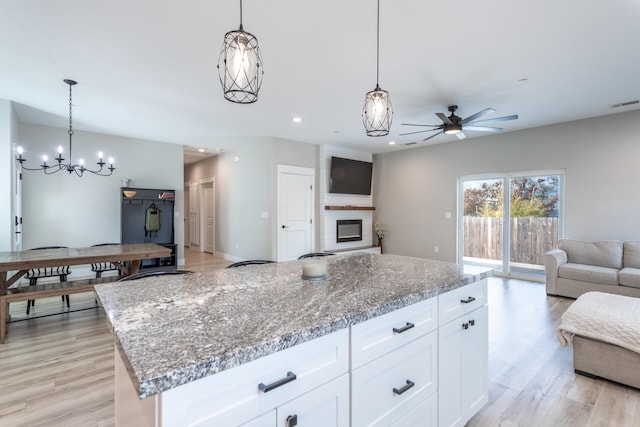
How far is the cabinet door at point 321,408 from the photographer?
3.04 ft

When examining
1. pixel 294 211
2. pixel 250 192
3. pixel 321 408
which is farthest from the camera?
pixel 250 192

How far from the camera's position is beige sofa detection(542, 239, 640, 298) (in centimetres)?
397

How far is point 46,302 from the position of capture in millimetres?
4164

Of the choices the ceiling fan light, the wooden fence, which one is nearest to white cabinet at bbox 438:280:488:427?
the ceiling fan light

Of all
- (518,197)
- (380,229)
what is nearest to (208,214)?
(380,229)

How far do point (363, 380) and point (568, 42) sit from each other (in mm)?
3254

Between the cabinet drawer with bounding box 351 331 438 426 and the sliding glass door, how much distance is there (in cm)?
523

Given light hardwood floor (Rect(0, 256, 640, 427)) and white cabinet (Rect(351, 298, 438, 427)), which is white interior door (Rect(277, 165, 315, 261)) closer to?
light hardwood floor (Rect(0, 256, 640, 427))

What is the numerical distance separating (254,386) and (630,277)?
509cm

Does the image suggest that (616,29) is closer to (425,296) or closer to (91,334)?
(425,296)

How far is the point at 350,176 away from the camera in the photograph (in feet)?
24.0

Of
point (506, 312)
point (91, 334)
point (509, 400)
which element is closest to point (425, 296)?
point (509, 400)

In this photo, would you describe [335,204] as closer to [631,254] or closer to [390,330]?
[631,254]

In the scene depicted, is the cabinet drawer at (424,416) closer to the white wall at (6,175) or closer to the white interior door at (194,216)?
the white wall at (6,175)
